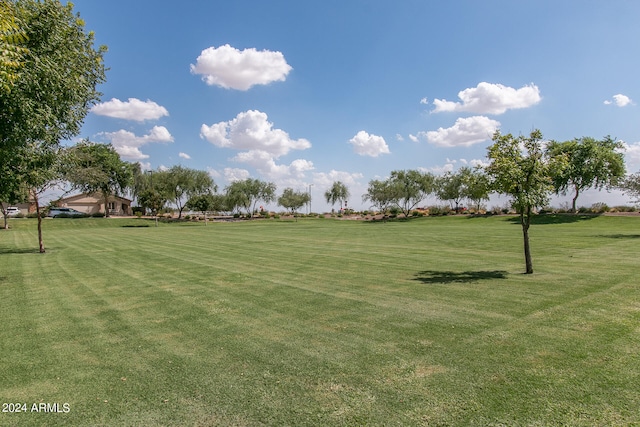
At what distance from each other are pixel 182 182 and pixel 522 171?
68.0m

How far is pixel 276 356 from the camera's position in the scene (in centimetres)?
498

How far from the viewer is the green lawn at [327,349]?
3.64 metres

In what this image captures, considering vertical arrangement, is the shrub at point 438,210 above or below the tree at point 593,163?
below

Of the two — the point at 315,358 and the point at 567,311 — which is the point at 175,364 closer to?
the point at 315,358

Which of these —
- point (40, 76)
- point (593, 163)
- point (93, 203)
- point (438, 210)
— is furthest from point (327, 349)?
point (93, 203)

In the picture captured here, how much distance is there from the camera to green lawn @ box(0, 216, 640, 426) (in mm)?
3641

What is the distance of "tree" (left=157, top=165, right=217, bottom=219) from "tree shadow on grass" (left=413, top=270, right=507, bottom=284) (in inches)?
2551

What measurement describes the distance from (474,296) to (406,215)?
60926mm

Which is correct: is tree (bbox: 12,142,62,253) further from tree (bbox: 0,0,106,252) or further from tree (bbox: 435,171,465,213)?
tree (bbox: 435,171,465,213)

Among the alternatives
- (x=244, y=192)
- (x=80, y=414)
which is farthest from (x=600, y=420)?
(x=244, y=192)

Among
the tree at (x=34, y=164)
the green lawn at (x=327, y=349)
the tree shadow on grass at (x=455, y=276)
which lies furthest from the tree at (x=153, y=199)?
the tree shadow on grass at (x=455, y=276)

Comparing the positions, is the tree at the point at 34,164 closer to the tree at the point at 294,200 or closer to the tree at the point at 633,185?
the tree at the point at 633,185

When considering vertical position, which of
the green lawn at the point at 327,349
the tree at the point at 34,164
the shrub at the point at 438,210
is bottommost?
the green lawn at the point at 327,349

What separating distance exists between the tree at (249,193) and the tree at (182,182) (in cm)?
847
